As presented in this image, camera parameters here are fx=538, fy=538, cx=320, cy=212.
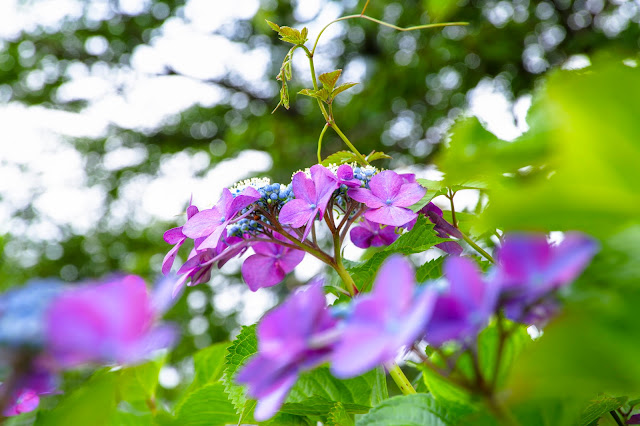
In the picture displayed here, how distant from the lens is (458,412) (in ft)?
0.85

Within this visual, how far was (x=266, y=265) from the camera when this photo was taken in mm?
461

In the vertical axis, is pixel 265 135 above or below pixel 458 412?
below

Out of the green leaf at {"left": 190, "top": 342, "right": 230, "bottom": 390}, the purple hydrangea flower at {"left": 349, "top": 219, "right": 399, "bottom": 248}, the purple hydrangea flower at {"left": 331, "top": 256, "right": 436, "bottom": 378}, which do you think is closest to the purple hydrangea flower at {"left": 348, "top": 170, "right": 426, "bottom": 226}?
the purple hydrangea flower at {"left": 349, "top": 219, "right": 399, "bottom": 248}

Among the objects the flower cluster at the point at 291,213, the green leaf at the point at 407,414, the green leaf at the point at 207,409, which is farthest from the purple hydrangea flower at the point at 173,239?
the green leaf at the point at 407,414

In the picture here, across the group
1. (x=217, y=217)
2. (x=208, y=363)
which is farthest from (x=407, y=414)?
(x=208, y=363)

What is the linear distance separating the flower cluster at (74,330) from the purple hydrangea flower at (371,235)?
0.37 metres

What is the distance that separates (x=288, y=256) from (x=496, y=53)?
7.03ft

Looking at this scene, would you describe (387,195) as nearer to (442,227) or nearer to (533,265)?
(442,227)

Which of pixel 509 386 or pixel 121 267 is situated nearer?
pixel 509 386

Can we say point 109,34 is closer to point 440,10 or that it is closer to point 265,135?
point 265,135

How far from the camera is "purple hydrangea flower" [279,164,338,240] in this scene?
1.23ft

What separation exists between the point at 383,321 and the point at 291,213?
22 centimetres

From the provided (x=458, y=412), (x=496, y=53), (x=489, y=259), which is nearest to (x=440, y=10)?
(x=489, y=259)

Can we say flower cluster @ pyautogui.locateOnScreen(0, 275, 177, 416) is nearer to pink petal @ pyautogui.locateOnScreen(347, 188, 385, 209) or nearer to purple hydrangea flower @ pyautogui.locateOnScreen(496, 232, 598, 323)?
purple hydrangea flower @ pyautogui.locateOnScreen(496, 232, 598, 323)
